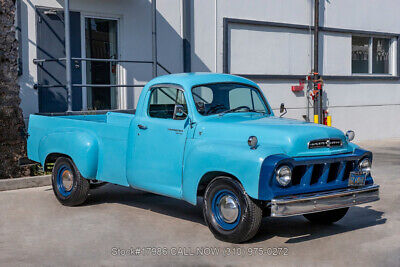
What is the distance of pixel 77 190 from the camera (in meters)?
7.99

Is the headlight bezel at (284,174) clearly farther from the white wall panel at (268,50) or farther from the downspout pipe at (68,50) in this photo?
the white wall panel at (268,50)

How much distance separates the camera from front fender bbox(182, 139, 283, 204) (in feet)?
19.0

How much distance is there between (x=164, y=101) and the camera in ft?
24.2

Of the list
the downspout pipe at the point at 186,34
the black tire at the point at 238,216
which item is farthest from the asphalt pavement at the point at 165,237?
the downspout pipe at the point at 186,34

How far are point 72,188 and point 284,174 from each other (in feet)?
11.3

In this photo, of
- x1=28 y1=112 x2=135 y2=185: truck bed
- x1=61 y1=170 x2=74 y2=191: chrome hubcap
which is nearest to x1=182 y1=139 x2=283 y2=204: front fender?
x1=28 y1=112 x2=135 y2=185: truck bed

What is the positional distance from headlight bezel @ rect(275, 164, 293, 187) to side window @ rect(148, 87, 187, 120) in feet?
5.91

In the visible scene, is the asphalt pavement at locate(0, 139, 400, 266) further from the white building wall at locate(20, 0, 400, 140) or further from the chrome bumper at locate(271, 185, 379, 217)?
the white building wall at locate(20, 0, 400, 140)

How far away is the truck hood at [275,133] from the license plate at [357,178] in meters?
0.30

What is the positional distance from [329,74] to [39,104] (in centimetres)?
903

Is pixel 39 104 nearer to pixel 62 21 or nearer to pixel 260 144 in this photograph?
pixel 62 21

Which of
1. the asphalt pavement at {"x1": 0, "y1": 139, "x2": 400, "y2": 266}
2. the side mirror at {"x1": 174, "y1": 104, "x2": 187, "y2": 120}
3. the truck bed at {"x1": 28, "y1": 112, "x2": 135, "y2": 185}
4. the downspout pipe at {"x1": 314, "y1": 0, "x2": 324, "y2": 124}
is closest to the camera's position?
the asphalt pavement at {"x1": 0, "y1": 139, "x2": 400, "y2": 266}

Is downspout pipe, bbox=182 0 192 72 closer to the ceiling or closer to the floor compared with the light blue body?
closer to the ceiling

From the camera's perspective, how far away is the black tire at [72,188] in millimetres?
7980
